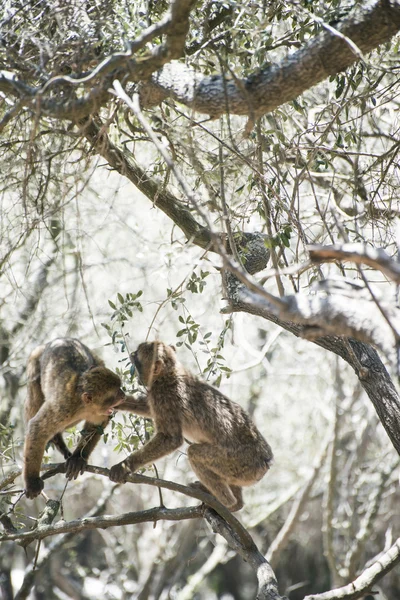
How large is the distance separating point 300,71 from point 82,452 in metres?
3.17

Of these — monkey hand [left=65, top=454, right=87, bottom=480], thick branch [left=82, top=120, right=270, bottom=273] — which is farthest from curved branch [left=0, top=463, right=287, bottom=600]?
thick branch [left=82, top=120, right=270, bottom=273]

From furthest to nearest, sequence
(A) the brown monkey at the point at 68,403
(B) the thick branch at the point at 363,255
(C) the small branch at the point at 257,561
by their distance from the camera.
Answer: (A) the brown monkey at the point at 68,403, (C) the small branch at the point at 257,561, (B) the thick branch at the point at 363,255

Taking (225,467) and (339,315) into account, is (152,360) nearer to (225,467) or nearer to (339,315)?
(225,467)

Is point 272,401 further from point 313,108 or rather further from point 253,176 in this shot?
point 253,176

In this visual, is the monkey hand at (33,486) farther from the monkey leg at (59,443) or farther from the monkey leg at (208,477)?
the monkey leg at (208,477)

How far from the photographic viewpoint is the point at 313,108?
6820 millimetres

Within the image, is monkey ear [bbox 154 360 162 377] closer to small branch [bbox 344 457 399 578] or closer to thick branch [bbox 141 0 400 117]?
thick branch [bbox 141 0 400 117]

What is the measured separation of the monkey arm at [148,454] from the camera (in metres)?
5.00

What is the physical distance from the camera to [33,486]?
5.16 meters

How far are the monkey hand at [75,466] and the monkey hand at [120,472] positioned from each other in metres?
0.21

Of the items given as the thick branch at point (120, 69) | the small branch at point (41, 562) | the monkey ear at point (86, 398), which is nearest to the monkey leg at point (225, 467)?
the monkey ear at point (86, 398)

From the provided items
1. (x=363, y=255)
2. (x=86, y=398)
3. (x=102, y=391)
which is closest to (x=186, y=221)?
(x=102, y=391)

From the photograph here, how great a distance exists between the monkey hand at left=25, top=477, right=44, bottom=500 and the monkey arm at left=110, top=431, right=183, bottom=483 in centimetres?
60

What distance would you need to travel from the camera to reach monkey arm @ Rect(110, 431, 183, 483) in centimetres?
500
